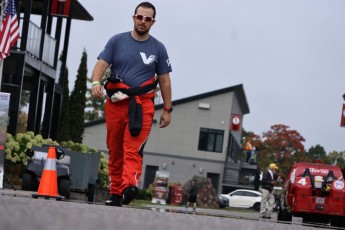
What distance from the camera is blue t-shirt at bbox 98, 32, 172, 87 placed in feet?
38.0

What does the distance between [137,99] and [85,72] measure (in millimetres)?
43661

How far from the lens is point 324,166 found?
25.8 m

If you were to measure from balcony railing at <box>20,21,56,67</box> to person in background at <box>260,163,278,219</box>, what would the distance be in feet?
29.6

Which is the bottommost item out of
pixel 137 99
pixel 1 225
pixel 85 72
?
pixel 1 225

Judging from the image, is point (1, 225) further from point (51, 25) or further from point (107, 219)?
point (51, 25)

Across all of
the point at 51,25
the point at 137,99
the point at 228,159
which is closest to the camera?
the point at 137,99

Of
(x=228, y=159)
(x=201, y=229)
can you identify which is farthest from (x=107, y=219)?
(x=228, y=159)

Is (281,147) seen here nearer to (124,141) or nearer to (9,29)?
(9,29)

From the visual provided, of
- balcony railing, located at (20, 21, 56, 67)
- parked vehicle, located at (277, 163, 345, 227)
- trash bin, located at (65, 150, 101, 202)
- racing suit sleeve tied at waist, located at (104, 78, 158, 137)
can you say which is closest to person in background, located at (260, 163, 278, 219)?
parked vehicle, located at (277, 163, 345, 227)

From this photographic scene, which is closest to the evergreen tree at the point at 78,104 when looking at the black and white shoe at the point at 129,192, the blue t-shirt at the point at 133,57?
the blue t-shirt at the point at 133,57

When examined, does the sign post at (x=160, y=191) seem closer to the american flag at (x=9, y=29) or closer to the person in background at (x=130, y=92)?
the american flag at (x=9, y=29)

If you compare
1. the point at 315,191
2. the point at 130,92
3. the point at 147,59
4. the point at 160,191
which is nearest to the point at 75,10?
the point at 160,191

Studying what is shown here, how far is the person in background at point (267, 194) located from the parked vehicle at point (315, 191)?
640 centimetres

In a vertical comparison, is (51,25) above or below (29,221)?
above
